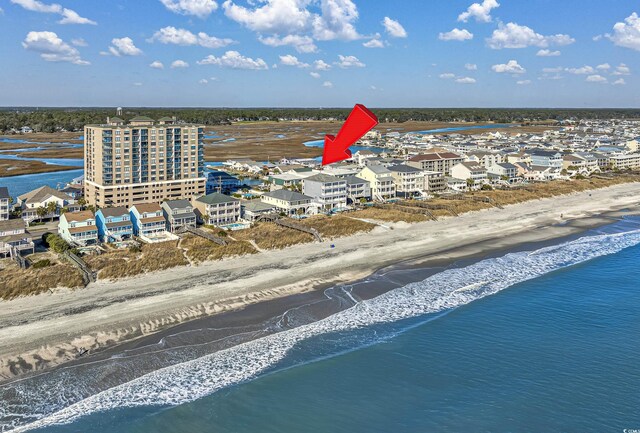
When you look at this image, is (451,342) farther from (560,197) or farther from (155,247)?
(560,197)

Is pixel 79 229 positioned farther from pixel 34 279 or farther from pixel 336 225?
pixel 336 225

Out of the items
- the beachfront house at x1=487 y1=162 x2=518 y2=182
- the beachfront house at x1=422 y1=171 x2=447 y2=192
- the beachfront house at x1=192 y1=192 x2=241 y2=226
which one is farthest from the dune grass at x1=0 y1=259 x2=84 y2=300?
the beachfront house at x1=487 y1=162 x2=518 y2=182

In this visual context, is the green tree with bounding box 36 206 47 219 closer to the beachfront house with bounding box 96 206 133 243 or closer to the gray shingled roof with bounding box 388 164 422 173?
the beachfront house with bounding box 96 206 133 243

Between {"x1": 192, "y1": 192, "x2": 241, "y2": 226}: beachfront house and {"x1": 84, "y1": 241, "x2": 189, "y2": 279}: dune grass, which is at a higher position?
{"x1": 192, "y1": 192, "x2": 241, "y2": 226}: beachfront house

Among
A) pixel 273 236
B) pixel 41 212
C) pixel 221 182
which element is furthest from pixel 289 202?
pixel 41 212

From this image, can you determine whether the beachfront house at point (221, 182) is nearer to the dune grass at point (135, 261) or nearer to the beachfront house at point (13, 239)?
the dune grass at point (135, 261)
